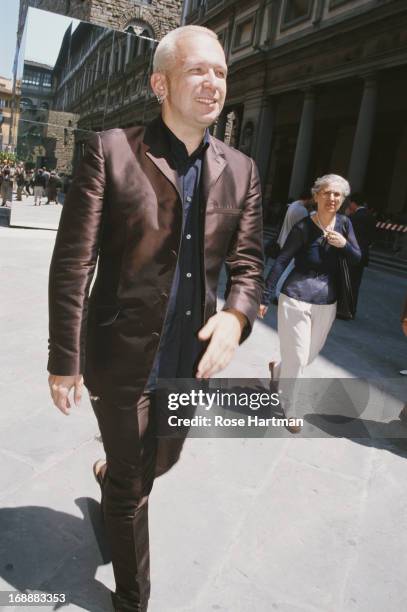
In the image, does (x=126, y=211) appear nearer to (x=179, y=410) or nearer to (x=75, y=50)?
(x=179, y=410)

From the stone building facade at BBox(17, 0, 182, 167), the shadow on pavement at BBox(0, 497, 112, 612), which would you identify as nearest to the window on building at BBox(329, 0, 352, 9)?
the stone building facade at BBox(17, 0, 182, 167)

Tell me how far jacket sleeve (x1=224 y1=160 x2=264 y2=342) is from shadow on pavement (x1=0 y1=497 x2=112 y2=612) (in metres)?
1.29

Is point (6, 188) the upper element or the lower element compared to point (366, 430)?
upper

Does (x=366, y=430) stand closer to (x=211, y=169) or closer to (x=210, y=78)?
(x=211, y=169)

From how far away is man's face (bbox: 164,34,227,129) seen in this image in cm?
173

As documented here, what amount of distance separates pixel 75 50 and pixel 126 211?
1220cm

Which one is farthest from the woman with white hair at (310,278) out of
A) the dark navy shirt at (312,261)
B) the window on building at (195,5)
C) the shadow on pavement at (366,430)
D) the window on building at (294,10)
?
the window on building at (195,5)

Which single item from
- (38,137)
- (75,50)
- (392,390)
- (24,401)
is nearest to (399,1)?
(75,50)

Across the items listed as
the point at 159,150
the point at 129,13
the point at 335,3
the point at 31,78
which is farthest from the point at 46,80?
the point at 129,13

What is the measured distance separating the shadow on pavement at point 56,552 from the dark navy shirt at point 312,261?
210cm

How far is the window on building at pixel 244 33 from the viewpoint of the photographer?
991 inches

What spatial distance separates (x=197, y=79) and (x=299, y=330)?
256 cm

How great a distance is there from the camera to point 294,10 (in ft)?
72.3

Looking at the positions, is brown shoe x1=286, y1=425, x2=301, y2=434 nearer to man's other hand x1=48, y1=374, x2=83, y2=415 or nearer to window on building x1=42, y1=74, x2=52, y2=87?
man's other hand x1=48, y1=374, x2=83, y2=415
